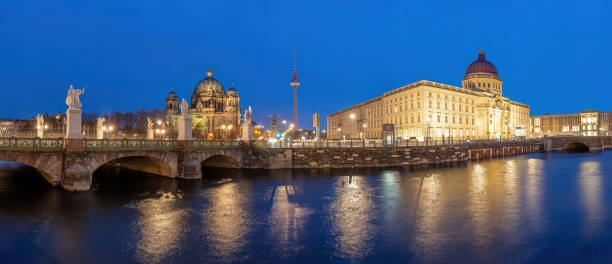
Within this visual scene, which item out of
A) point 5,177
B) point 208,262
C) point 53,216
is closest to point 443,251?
point 208,262

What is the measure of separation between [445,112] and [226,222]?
76.5 metres

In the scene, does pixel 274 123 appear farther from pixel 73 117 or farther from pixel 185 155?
pixel 73 117

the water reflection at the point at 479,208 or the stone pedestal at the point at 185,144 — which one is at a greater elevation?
the stone pedestal at the point at 185,144

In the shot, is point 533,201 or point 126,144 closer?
point 533,201

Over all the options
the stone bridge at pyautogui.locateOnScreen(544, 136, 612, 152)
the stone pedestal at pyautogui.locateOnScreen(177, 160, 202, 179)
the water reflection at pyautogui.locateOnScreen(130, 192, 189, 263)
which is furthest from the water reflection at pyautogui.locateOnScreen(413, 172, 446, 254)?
the stone bridge at pyautogui.locateOnScreen(544, 136, 612, 152)

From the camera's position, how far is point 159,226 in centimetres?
1709

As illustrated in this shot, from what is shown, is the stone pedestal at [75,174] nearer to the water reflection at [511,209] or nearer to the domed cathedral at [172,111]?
the water reflection at [511,209]

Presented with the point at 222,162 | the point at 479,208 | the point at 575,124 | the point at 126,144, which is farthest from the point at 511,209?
the point at 575,124

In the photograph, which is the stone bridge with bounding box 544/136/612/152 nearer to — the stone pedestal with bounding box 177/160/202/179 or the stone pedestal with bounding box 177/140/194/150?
the stone pedestal with bounding box 177/160/202/179

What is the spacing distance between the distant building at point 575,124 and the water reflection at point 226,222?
455ft

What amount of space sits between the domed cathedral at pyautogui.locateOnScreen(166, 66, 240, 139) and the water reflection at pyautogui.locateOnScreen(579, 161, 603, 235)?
112 m

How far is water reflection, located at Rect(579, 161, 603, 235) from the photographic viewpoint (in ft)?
56.7

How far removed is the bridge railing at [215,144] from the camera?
1328 inches

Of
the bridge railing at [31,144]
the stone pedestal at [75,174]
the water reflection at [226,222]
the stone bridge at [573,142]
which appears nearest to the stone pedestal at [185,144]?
the water reflection at [226,222]
